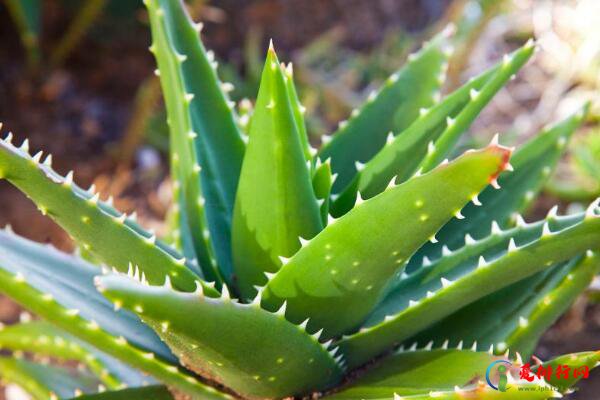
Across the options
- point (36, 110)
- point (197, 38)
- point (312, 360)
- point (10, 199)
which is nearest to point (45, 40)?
point (36, 110)

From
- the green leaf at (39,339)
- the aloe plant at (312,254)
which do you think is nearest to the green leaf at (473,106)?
the aloe plant at (312,254)

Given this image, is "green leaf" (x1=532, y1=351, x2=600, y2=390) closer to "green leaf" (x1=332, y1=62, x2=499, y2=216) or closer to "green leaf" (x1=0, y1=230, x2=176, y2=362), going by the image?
"green leaf" (x1=332, y1=62, x2=499, y2=216)

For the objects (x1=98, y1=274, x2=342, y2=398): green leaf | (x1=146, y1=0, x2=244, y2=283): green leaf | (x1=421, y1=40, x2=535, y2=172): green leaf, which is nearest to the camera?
(x1=98, y1=274, x2=342, y2=398): green leaf

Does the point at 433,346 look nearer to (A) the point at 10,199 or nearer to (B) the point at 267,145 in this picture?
(B) the point at 267,145

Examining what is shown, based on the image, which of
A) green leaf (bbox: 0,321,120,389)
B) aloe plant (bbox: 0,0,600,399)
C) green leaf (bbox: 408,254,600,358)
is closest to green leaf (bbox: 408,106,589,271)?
aloe plant (bbox: 0,0,600,399)

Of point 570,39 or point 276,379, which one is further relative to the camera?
point 570,39
